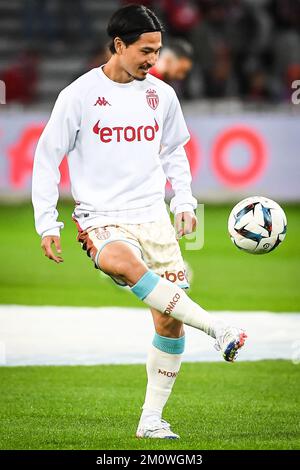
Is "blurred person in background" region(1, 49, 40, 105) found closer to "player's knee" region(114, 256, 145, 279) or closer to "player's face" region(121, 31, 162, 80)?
"player's face" region(121, 31, 162, 80)

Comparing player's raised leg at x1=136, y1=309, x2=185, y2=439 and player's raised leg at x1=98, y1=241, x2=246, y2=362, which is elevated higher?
player's raised leg at x1=98, y1=241, x2=246, y2=362

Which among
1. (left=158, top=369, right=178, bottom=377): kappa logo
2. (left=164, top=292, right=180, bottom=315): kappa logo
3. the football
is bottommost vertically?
(left=158, top=369, right=178, bottom=377): kappa logo

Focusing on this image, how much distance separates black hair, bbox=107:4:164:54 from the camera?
6223 millimetres

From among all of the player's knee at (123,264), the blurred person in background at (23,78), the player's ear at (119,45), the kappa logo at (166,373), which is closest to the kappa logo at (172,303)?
the player's knee at (123,264)

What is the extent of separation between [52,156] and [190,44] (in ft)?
46.9

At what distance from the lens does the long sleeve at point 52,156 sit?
20.5 ft

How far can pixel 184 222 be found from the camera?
654 cm

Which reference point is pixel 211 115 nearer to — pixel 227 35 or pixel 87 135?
pixel 227 35

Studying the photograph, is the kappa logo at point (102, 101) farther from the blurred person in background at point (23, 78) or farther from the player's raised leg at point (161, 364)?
the blurred person in background at point (23, 78)

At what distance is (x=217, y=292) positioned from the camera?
39.5ft

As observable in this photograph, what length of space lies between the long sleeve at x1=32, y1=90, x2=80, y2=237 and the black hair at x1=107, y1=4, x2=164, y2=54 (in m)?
0.42

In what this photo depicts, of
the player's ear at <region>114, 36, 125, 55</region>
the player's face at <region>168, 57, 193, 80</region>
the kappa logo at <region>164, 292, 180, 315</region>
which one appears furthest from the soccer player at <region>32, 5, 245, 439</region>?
the player's face at <region>168, 57, 193, 80</region>

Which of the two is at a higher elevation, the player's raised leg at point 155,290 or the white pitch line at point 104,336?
the player's raised leg at point 155,290

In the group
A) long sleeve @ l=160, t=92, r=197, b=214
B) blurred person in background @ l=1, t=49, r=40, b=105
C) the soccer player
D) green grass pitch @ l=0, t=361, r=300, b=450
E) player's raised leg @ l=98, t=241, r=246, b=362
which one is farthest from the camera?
blurred person in background @ l=1, t=49, r=40, b=105
